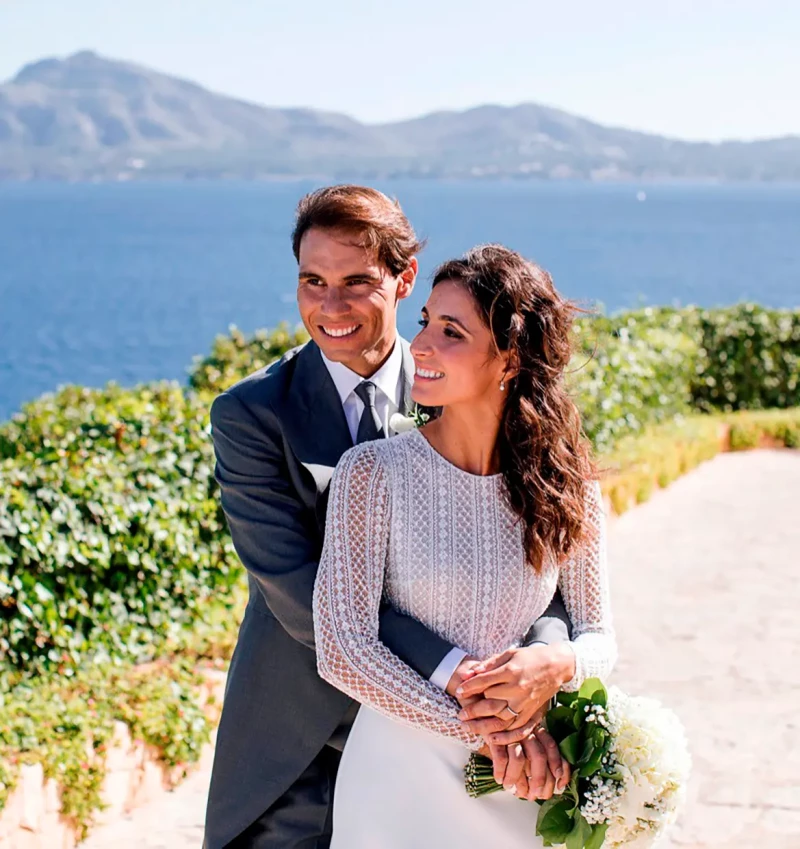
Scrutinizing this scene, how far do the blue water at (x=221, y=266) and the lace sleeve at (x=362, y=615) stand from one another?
15.7 meters

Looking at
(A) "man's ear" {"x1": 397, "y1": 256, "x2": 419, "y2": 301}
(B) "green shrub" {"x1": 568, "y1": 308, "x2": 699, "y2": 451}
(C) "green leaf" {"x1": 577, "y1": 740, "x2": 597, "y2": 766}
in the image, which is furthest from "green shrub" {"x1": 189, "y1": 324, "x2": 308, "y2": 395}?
(C) "green leaf" {"x1": 577, "y1": 740, "x2": 597, "y2": 766}

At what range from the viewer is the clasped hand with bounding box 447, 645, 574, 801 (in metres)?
2.35

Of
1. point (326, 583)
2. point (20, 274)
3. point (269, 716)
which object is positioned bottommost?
point (20, 274)

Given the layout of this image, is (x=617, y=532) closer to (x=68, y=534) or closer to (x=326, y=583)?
(x=68, y=534)

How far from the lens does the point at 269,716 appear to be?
9.05 ft

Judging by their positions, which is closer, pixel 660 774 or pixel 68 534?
pixel 660 774

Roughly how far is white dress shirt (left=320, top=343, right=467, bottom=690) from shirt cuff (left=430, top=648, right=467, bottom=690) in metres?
0.60

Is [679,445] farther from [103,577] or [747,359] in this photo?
[103,577]

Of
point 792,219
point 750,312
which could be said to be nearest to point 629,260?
point 792,219

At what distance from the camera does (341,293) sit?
2.70m

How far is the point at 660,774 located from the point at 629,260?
87.8 meters

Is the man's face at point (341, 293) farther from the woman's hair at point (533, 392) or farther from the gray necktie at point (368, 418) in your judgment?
the woman's hair at point (533, 392)

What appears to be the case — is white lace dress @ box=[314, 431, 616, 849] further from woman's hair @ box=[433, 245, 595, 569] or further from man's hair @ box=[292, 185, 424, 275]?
man's hair @ box=[292, 185, 424, 275]

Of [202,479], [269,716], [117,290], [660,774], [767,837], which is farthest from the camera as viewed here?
[117,290]
